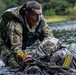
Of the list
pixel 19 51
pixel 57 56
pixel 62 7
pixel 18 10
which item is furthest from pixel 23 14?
pixel 62 7

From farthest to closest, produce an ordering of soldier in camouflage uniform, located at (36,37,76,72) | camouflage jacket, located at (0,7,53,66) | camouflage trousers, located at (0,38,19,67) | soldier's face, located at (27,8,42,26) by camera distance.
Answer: camouflage trousers, located at (0,38,19,67) → camouflage jacket, located at (0,7,53,66) → soldier's face, located at (27,8,42,26) → soldier in camouflage uniform, located at (36,37,76,72)

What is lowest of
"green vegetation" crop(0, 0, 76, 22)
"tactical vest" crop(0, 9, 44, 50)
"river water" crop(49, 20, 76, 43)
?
"green vegetation" crop(0, 0, 76, 22)

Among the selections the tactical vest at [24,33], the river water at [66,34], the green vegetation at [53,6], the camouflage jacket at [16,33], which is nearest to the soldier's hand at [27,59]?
the camouflage jacket at [16,33]

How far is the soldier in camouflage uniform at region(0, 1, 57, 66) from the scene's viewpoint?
950cm

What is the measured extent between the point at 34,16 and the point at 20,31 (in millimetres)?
576

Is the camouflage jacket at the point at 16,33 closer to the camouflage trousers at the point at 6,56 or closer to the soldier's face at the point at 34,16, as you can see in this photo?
the soldier's face at the point at 34,16

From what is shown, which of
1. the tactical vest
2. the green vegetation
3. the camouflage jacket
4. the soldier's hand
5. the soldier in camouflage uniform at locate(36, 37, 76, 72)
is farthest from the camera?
the green vegetation

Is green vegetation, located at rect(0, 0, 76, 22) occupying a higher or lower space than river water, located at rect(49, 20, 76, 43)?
lower

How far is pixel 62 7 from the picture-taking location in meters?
96.5

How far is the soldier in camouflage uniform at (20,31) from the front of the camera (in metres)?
9.50

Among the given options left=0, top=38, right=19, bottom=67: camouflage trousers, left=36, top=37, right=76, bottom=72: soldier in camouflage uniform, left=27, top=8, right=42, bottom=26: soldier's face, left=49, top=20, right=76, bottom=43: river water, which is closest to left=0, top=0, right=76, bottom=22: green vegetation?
left=49, top=20, right=76, bottom=43: river water

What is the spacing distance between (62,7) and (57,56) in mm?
88040

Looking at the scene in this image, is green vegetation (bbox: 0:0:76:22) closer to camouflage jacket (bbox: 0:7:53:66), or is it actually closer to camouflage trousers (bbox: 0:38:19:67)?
camouflage trousers (bbox: 0:38:19:67)

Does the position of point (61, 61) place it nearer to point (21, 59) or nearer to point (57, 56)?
point (57, 56)
